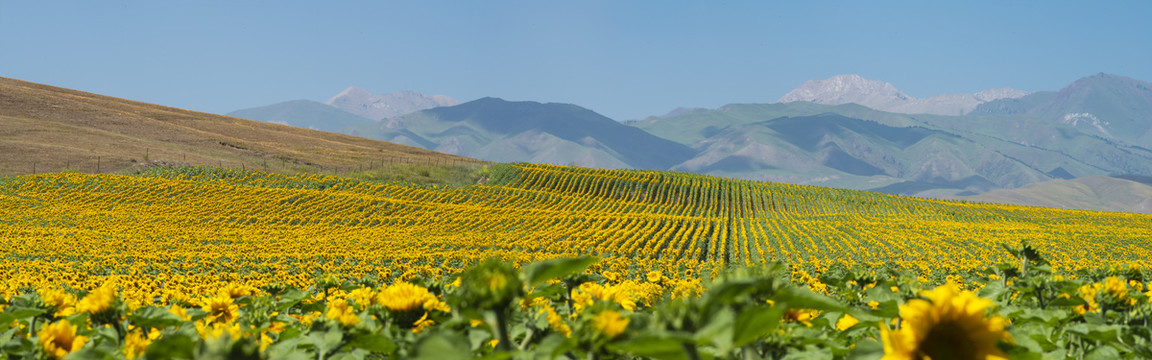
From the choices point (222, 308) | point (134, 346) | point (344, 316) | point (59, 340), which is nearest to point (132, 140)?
point (222, 308)

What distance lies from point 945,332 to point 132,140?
215 feet

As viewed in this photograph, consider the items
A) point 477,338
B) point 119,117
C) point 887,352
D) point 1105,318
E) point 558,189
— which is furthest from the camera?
point 119,117

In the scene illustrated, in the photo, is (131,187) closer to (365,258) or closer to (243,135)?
(365,258)

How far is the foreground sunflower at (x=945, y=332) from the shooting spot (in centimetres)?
105

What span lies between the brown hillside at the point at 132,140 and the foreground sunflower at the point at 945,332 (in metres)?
46.3

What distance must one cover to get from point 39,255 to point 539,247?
43.7 ft

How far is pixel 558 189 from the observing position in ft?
151

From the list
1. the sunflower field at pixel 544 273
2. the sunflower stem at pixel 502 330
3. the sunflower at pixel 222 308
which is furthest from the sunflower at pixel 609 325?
the sunflower at pixel 222 308

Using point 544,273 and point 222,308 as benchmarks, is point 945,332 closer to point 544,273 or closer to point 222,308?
point 544,273

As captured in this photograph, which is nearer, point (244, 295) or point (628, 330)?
point (628, 330)

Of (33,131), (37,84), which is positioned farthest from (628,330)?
(37,84)

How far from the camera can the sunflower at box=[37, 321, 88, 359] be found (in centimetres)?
161

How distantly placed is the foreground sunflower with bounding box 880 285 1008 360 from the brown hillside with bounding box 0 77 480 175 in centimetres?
4626

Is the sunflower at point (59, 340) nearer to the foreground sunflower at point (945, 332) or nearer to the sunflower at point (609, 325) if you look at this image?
the sunflower at point (609, 325)
